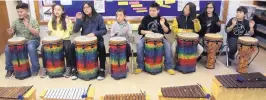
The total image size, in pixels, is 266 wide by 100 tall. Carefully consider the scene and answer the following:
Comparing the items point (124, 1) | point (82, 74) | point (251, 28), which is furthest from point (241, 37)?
point (82, 74)

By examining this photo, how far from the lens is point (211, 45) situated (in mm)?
4035

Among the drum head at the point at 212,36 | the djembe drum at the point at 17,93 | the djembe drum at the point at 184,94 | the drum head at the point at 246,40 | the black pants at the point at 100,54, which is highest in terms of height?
the drum head at the point at 212,36

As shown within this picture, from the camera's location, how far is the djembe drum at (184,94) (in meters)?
2.52

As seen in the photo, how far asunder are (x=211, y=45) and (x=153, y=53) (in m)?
0.95

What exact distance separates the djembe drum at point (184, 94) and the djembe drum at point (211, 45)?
5.07 ft

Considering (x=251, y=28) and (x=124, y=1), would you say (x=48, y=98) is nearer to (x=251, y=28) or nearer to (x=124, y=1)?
(x=124, y=1)

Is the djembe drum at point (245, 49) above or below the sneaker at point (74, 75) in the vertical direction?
above

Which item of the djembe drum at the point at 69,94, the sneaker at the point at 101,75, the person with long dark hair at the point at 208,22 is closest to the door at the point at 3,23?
the sneaker at the point at 101,75

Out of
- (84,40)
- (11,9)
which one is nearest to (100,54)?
(84,40)

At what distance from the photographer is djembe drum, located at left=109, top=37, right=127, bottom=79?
3.58 metres

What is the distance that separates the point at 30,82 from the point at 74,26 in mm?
1000

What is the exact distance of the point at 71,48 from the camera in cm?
376

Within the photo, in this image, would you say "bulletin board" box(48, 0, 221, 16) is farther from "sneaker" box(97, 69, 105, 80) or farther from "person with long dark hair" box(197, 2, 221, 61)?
"sneaker" box(97, 69, 105, 80)

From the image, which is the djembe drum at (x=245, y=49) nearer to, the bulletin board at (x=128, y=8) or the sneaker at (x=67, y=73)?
the bulletin board at (x=128, y=8)
